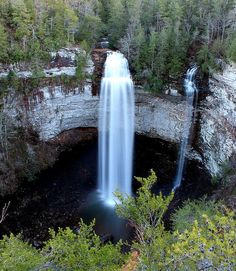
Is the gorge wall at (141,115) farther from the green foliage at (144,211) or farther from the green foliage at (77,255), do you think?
the green foliage at (77,255)

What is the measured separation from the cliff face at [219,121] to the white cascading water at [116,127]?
5.76m

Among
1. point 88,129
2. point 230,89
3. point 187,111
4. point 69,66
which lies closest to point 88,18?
point 69,66

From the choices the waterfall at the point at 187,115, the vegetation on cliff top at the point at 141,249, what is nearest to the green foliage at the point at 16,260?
the vegetation on cliff top at the point at 141,249

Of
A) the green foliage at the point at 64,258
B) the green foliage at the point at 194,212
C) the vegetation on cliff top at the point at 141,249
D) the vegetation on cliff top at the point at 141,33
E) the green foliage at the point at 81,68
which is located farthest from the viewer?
the green foliage at the point at 81,68

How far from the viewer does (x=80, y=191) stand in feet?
73.2

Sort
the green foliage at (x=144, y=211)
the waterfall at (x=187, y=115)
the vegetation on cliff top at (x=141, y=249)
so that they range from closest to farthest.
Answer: the vegetation on cliff top at (x=141, y=249) → the green foliage at (x=144, y=211) → the waterfall at (x=187, y=115)

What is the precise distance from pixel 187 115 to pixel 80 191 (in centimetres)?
998

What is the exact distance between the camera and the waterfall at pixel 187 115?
22281 mm

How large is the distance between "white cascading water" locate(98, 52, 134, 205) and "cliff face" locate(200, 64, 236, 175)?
227 inches

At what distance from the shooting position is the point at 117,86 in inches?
910

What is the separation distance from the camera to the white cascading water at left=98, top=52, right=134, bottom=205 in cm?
2317

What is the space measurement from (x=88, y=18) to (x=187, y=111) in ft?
37.1

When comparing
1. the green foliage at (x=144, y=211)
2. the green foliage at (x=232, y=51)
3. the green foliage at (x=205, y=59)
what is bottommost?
the green foliage at (x=144, y=211)

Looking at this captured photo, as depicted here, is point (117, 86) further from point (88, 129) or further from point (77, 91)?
point (88, 129)
